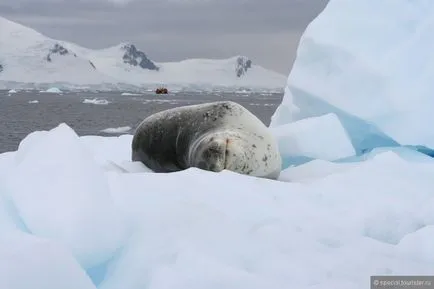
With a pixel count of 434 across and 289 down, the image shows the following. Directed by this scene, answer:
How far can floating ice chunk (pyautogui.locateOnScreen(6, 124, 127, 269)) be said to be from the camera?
2256 mm

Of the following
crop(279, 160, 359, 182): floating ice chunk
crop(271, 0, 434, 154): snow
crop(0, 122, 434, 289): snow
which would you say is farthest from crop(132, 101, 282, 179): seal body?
crop(271, 0, 434, 154): snow

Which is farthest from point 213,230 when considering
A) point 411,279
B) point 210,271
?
point 411,279

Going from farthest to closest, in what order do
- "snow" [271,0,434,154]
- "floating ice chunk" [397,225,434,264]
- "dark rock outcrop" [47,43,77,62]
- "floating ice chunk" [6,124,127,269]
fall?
"dark rock outcrop" [47,43,77,62]
"snow" [271,0,434,154]
"floating ice chunk" [397,225,434,264]
"floating ice chunk" [6,124,127,269]

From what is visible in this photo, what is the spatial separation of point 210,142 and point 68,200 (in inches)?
112

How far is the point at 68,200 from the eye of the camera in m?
2.31

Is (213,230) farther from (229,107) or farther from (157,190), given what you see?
(229,107)

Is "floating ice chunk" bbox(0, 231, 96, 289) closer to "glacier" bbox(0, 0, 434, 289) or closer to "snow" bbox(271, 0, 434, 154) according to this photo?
"glacier" bbox(0, 0, 434, 289)

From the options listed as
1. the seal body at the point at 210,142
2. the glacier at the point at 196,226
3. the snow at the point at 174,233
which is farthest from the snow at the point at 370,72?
the snow at the point at 174,233

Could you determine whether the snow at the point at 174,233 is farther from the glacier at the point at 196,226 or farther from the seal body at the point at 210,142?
the seal body at the point at 210,142

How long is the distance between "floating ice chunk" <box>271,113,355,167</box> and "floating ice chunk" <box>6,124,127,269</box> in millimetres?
3669

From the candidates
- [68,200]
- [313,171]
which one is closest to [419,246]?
[68,200]

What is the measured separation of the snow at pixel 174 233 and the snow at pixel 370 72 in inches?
150

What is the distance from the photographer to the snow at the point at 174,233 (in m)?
2.12

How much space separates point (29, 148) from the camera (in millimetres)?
2801
